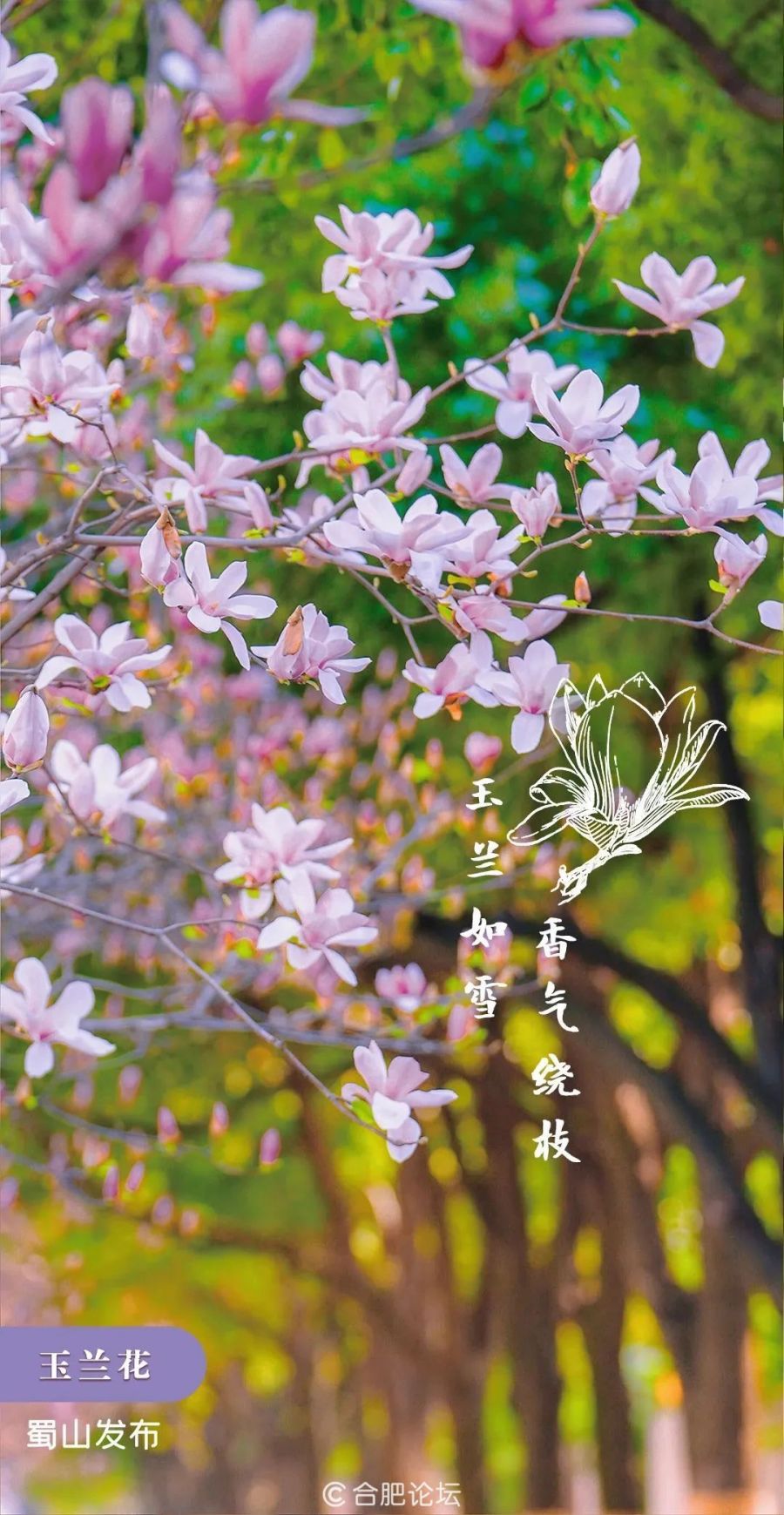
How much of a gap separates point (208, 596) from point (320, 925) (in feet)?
1.82

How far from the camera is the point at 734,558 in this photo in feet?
6.95

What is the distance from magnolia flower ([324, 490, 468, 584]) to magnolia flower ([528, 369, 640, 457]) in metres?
0.21

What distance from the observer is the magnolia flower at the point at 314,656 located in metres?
2.07

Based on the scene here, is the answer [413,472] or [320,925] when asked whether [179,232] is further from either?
[320,925]

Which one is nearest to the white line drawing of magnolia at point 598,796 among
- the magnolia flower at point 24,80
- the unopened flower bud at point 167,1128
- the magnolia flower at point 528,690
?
the magnolia flower at point 528,690

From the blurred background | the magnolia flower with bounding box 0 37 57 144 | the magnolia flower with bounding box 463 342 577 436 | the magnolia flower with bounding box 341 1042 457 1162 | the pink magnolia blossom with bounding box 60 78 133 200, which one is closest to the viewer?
the pink magnolia blossom with bounding box 60 78 133 200

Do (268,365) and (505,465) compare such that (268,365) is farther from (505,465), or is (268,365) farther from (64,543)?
(64,543)

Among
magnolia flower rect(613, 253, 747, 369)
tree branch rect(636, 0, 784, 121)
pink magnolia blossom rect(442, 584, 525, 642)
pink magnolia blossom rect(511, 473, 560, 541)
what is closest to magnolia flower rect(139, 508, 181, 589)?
pink magnolia blossom rect(442, 584, 525, 642)

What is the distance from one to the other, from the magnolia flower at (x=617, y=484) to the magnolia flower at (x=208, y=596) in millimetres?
578

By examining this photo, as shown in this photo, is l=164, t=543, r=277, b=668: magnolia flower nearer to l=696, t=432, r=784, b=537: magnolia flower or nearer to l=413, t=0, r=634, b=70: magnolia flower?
l=696, t=432, r=784, b=537: magnolia flower

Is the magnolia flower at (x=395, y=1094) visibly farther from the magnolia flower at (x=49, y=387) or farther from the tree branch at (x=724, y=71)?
the tree branch at (x=724, y=71)

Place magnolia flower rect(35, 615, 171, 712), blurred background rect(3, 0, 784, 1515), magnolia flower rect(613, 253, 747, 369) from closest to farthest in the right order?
magnolia flower rect(35, 615, 171, 712)
magnolia flower rect(613, 253, 747, 369)
blurred background rect(3, 0, 784, 1515)

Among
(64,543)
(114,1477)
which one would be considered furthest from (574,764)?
(114,1477)

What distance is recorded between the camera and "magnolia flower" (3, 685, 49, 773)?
77.8 inches
